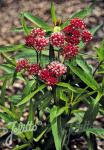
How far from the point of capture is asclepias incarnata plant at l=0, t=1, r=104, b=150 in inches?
111

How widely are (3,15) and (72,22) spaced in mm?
3485

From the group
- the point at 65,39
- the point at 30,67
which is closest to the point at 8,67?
the point at 30,67

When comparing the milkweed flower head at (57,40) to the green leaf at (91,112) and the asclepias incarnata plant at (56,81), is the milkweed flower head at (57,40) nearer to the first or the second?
the asclepias incarnata plant at (56,81)

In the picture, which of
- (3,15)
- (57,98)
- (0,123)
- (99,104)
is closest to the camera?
(57,98)

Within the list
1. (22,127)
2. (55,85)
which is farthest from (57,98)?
(22,127)

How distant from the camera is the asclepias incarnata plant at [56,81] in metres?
2.83

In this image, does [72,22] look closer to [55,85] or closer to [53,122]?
[55,85]

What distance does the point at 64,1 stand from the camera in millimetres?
6402

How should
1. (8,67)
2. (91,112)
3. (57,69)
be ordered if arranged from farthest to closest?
1. (8,67)
2. (91,112)
3. (57,69)

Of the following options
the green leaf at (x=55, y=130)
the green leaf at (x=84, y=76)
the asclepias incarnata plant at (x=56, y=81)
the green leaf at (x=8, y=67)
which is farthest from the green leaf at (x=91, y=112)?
the green leaf at (x=8, y=67)

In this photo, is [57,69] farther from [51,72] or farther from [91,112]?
[91,112]

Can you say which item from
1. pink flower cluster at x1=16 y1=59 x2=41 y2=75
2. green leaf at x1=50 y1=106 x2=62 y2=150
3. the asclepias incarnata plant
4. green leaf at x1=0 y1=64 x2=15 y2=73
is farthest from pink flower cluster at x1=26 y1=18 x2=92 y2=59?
green leaf at x1=0 y1=64 x2=15 y2=73

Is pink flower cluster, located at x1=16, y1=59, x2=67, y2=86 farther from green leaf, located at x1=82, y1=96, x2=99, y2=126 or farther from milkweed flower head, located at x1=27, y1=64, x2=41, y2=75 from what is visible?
green leaf, located at x1=82, y1=96, x2=99, y2=126

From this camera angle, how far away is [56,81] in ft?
9.18
